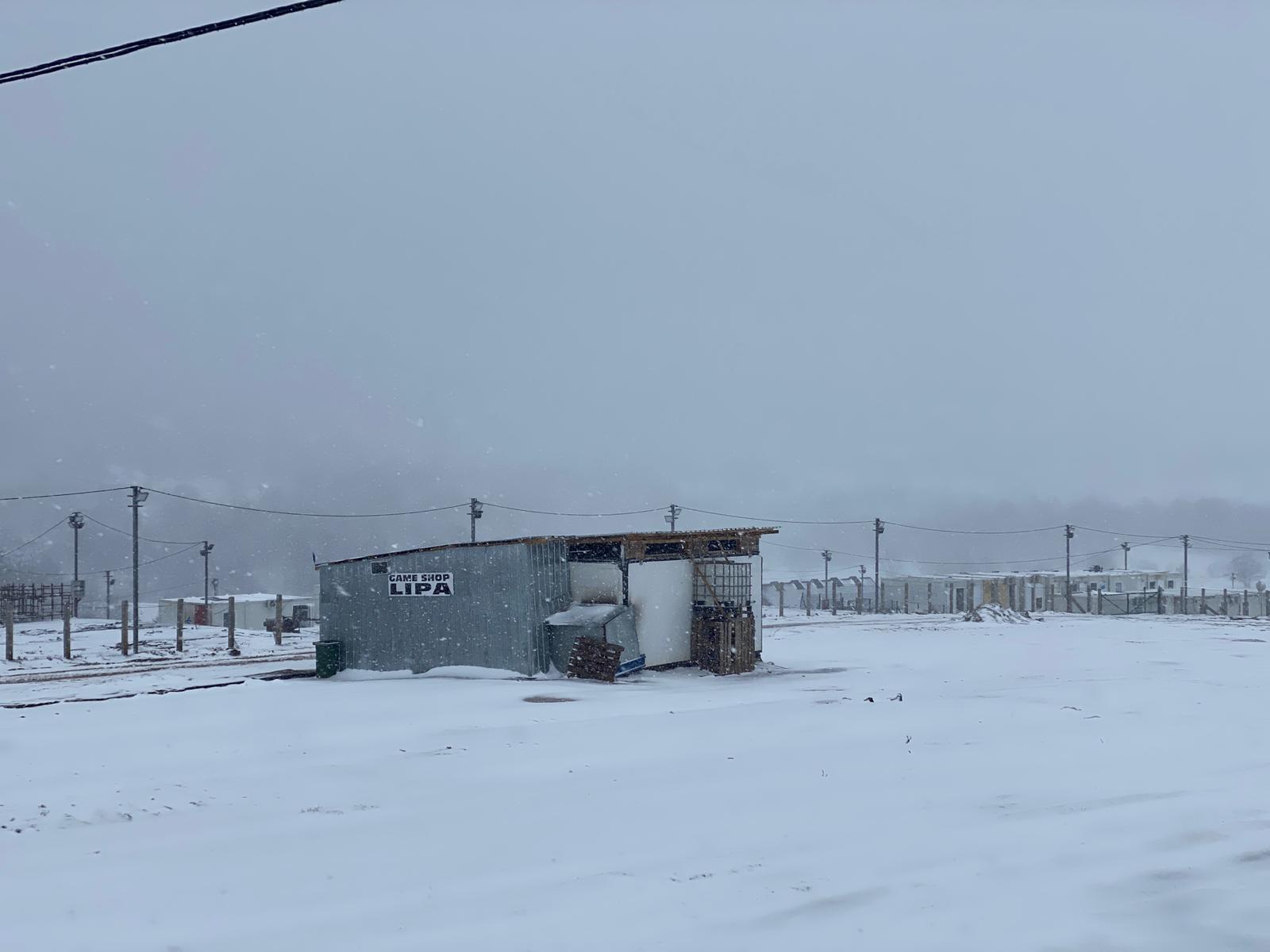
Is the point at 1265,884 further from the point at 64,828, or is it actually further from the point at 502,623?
the point at 502,623

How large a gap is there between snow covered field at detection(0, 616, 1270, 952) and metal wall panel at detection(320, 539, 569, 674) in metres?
5.43

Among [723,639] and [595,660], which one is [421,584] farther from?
[723,639]

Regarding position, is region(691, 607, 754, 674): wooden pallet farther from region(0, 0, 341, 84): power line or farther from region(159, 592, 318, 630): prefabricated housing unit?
region(159, 592, 318, 630): prefabricated housing unit

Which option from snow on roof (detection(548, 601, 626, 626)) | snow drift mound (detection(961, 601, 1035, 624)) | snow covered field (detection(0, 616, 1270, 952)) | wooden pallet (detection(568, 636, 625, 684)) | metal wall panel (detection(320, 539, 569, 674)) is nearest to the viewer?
snow covered field (detection(0, 616, 1270, 952))

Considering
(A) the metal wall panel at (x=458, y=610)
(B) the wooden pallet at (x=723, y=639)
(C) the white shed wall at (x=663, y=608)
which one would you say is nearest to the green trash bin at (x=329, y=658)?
(A) the metal wall panel at (x=458, y=610)

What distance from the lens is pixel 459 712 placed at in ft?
→ 58.5

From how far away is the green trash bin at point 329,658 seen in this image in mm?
27047

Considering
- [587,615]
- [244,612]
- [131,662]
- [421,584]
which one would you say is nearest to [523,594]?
[587,615]

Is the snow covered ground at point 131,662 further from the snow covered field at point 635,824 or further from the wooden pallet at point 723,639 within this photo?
the wooden pallet at point 723,639

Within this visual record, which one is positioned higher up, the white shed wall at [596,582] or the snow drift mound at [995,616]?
the white shed wall at [596,582]

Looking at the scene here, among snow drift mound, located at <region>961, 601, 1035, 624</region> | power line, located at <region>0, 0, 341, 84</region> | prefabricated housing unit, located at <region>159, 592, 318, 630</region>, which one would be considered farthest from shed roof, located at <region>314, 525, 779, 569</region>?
prefabricated housing unit, located at <region>159, 592, 318, 630</region>

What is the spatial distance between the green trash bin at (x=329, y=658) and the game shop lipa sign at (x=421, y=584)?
2436 millimetres

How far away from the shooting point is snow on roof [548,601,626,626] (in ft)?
80.8

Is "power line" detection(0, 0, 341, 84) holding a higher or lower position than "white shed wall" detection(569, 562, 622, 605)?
higher
